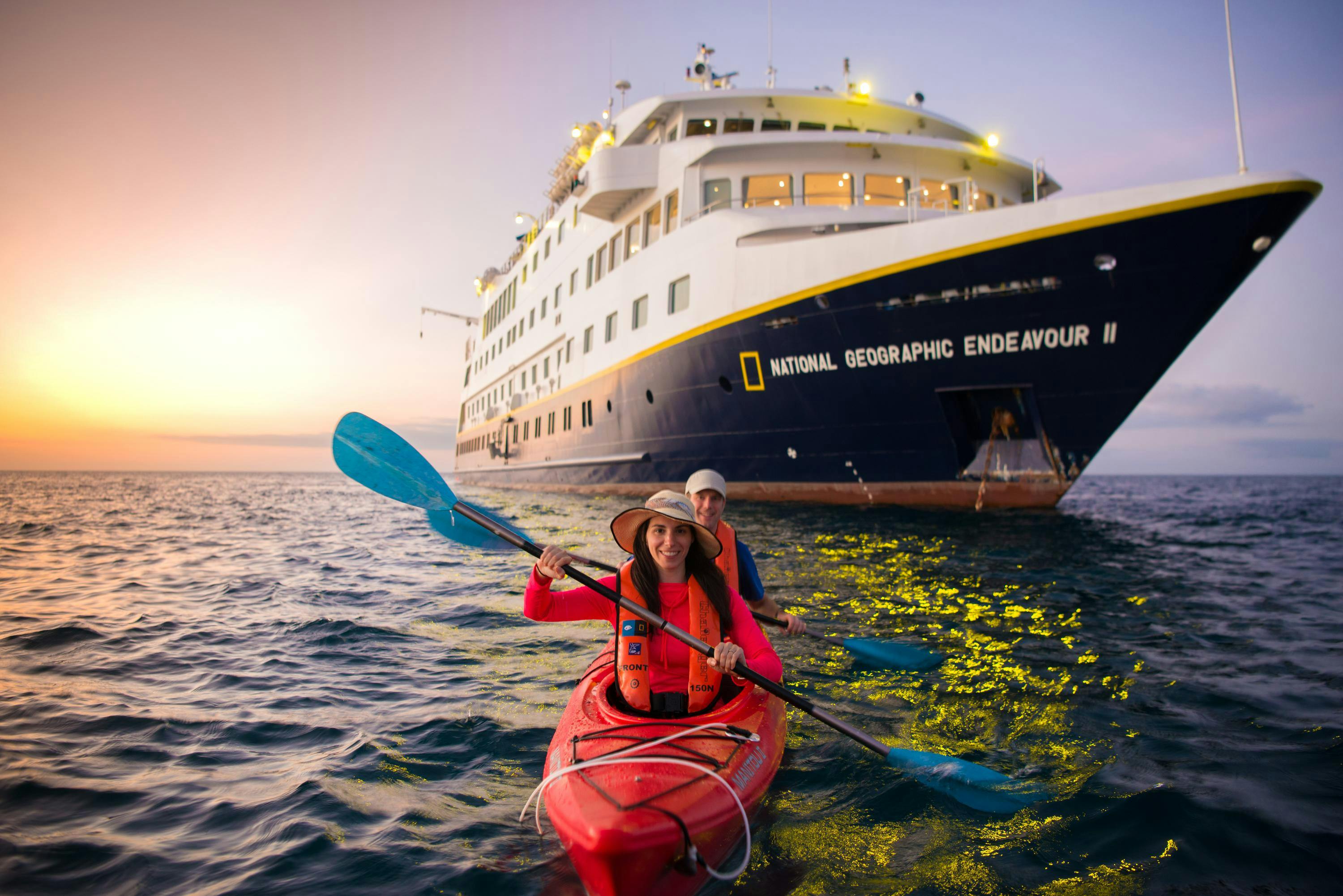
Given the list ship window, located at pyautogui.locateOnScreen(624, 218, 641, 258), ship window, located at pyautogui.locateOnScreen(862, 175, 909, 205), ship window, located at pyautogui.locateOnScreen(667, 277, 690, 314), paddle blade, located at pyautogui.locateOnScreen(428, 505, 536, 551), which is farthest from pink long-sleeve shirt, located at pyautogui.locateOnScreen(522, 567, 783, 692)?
ship window, located at pyautogui.locateOnScreen(624, 218, 641, 258)

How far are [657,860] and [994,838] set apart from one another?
1.67 meters

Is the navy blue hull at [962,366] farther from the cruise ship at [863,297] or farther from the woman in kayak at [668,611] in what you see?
the woman in kayak at [668,611]

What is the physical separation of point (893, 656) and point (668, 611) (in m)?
2.51

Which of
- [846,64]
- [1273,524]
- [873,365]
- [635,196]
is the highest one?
[846,64]

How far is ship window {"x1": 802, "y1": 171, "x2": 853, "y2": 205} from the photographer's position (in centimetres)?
1559

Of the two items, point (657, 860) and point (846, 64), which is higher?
point (846, 64)

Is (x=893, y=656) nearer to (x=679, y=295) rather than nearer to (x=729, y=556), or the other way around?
(x=729, y=556)

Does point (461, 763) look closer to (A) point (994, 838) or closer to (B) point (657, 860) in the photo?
(B) point (657, 860)

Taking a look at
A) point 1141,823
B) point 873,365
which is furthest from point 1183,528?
point 1141,823

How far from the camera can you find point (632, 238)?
19.3 metres

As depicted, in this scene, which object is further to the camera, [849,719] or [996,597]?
[996,597]

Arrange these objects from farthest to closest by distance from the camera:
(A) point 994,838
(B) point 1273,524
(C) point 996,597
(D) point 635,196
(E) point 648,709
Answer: (D) point 635,196, (B) point 1273,524, (C) point 996,597, (E) point 648,709, (A) point 994,838

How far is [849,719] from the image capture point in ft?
14.6

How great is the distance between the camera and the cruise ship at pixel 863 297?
33.0 ft
